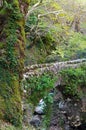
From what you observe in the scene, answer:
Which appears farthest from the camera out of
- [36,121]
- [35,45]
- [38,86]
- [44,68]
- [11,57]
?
[35,45]

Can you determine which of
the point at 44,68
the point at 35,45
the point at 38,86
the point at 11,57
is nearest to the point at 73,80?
the point at 44,68

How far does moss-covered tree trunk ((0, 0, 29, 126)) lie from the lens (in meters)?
9.87

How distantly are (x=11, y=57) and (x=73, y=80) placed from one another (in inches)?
227

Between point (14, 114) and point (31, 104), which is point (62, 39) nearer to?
point (31, 104)

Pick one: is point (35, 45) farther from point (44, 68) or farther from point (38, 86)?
point (38, 86)

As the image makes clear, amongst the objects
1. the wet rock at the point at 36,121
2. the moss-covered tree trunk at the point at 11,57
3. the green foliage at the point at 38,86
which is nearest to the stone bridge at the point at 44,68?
the green foliage at the point at 38,86

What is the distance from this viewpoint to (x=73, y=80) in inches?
605

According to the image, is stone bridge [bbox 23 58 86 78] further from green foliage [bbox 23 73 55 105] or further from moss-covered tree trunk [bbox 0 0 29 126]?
moss-covered tree trunk [bbox 0 0 29 126]

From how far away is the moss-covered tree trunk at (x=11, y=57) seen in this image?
987 centimetres

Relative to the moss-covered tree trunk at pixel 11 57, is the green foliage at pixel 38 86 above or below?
below

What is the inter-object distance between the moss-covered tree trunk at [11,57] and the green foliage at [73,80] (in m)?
4.33

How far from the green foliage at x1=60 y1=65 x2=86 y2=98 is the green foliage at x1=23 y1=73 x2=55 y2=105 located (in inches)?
68.0

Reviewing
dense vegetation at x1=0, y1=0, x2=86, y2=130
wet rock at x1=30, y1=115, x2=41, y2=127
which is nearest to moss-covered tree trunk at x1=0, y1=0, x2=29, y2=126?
dense vegetation at x1=0, y1=0, x2=86, y2=130

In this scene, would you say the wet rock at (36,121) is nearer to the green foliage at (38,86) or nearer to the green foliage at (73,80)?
the green foliage at (38,86)
